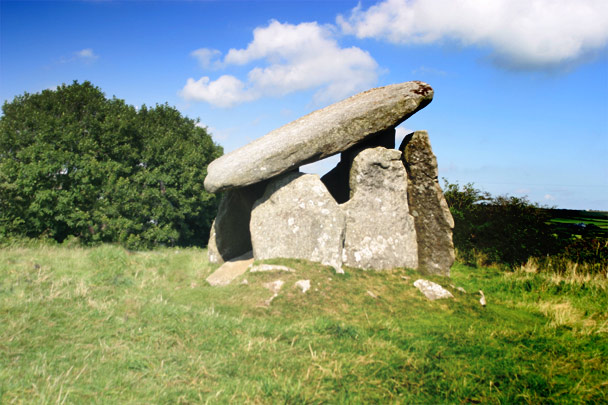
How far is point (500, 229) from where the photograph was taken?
44.5 ft

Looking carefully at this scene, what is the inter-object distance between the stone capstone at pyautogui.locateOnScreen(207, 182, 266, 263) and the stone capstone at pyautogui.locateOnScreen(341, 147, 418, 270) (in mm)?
3426

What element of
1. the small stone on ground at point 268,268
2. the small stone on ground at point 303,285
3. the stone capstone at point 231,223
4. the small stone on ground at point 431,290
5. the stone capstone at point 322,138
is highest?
the stone capstone at point 322,138

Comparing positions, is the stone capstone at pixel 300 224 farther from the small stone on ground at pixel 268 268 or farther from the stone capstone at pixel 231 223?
the stone capstone at pixel 231 223

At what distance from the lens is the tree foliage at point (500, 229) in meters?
12.6

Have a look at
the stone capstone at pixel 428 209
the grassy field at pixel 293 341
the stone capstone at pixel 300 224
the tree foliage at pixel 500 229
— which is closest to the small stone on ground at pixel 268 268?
the grassy field at pixel 293 341

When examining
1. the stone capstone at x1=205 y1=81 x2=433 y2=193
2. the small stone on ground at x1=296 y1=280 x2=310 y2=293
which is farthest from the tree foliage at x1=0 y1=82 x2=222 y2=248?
the small stone on ground at x1=296 y1=280 x2=310 y2=293

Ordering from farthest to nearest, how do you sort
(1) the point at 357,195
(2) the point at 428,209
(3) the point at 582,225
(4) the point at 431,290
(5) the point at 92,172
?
(5) the point at 92,172 → (3) the point at 582,225 → (2) the point at 428,209 → (1) the point at 357,195 → (4) the point at 431,290

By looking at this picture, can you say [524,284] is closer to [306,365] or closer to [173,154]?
[306,365]

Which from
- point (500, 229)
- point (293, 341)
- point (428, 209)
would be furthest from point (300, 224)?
point (500, 229)

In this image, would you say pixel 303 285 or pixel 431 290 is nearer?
pixel 303 285

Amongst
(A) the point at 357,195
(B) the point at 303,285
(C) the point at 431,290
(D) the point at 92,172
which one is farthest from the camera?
(D) the point at 92,172

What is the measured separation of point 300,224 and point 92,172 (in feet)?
31.3

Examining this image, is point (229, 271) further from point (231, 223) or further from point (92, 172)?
point (92, 172)

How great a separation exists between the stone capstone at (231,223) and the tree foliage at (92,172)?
476 cm
